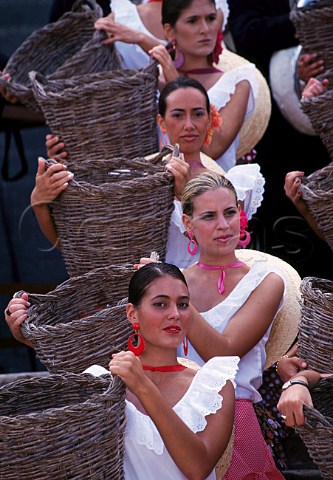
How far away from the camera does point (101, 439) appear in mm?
3086

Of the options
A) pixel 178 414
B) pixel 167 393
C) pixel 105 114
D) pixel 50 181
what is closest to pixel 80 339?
pixel 167 393

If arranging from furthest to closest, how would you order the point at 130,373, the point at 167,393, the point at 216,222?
the point at 216,222
the point at 167,393
the point at 130,373

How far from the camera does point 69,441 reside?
303 cm

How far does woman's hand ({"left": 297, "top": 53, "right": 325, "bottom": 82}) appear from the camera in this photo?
5090 mm

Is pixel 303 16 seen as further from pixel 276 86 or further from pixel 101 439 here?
pixel 101 439

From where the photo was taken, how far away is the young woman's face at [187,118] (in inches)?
182

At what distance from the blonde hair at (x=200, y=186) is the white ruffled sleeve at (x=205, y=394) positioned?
2.77 feet

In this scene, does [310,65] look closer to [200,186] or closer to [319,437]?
[200,186]

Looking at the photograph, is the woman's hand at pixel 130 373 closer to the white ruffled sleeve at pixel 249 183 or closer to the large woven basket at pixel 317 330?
the large woven basket at pixel 317 330

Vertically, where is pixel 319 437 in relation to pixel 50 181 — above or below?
below

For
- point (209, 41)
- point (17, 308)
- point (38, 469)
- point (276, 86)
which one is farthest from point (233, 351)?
point (276, 86)

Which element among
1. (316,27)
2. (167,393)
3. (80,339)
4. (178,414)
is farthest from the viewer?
(316,27)

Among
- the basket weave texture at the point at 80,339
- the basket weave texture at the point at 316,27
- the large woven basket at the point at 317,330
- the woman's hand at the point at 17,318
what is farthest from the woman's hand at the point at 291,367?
the basket weave texture at the point at 316,27

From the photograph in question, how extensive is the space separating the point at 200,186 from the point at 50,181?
55 cm
